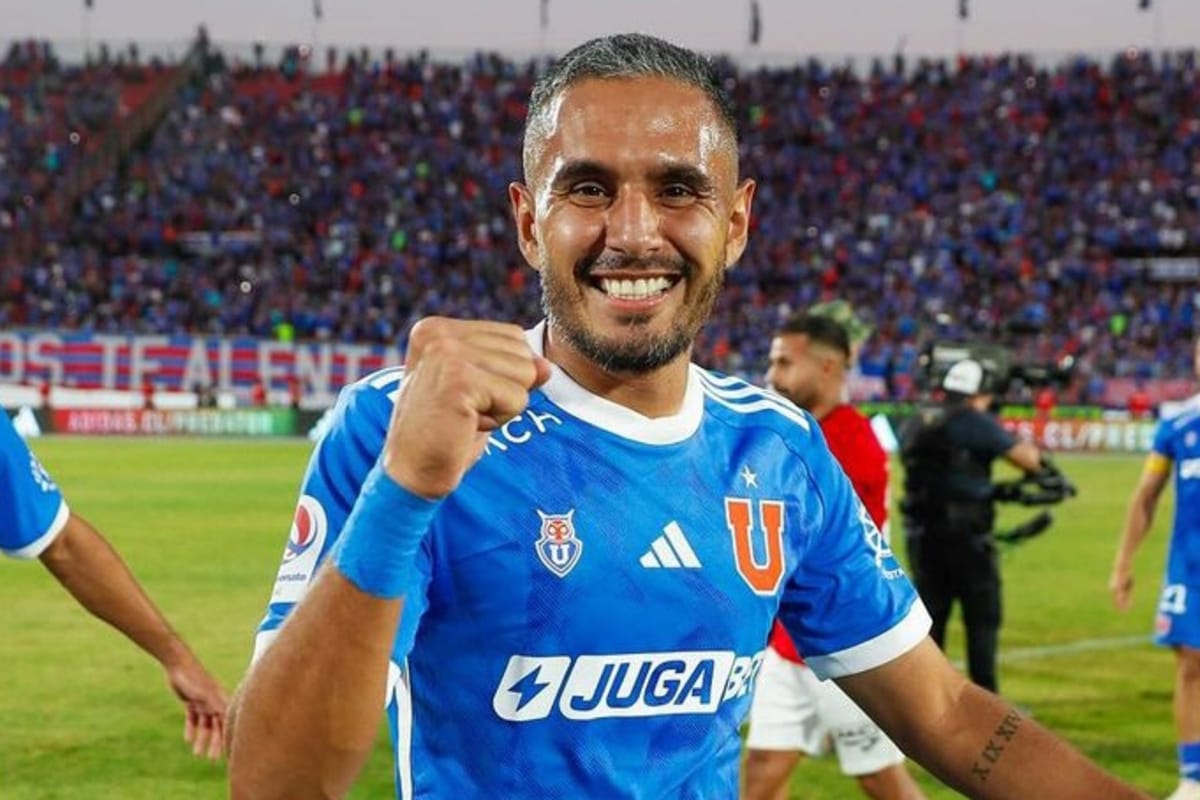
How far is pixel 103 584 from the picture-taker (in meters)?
4.44

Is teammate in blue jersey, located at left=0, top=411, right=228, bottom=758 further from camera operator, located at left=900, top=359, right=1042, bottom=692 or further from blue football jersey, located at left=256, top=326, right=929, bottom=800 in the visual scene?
camera operator, located at left=900, top=359, right=1042, bottom=692

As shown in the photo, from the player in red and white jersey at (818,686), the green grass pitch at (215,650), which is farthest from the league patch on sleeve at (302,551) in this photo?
the green grass pitch at (215,650)

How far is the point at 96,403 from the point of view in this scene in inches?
1407

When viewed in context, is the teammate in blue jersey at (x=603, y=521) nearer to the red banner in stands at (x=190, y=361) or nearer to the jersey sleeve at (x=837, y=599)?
the jersey sleeve at (x=837, y=599)

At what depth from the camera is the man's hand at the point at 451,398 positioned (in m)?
1.89

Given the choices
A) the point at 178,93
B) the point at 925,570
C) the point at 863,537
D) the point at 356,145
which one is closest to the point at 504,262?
the point at 356,145

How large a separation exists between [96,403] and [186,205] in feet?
38.7

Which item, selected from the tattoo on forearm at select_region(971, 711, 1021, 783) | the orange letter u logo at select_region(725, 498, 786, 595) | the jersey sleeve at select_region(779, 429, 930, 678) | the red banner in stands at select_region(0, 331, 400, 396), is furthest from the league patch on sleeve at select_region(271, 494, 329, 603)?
the red banner in stands at select_region(0, 331, 400, 396)

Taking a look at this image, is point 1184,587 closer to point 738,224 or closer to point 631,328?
point 738,224

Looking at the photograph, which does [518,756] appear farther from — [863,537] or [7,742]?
[7,742]

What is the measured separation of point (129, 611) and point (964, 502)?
17.5 ft

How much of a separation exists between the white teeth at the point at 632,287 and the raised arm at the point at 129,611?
97.3 inches

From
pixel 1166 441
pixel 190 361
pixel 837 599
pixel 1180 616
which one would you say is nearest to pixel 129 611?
pixel 837 599

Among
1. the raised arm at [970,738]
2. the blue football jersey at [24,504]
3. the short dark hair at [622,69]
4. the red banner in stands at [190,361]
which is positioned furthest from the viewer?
the red banner in stands at [190,361]
